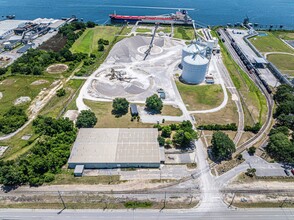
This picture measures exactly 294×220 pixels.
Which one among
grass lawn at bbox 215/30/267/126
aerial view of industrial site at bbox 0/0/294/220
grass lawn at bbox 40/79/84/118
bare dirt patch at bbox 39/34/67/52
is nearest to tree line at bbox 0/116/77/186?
aerial view of industrial site at bbox 0/0/294/220

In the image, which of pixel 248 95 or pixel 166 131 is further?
pixel 248 95

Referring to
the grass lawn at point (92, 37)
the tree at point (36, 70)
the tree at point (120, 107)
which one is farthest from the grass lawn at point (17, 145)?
the grass lawn at point (92, 37)

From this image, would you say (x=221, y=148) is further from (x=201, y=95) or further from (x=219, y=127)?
(x=201, y=95)

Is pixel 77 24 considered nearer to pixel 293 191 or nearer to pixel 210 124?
pixel 210 124

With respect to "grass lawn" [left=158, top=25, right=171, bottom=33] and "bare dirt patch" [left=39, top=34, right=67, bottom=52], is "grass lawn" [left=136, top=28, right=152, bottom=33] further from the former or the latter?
"bare dirt patch" [left=39, top=34, right=67, bottom=52]

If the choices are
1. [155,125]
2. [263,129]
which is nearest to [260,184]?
[263,129]

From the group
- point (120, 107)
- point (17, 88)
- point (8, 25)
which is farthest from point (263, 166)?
point (8, 25)

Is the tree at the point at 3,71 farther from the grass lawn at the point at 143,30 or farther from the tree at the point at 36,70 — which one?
the grass lawn at the point at 143,30
